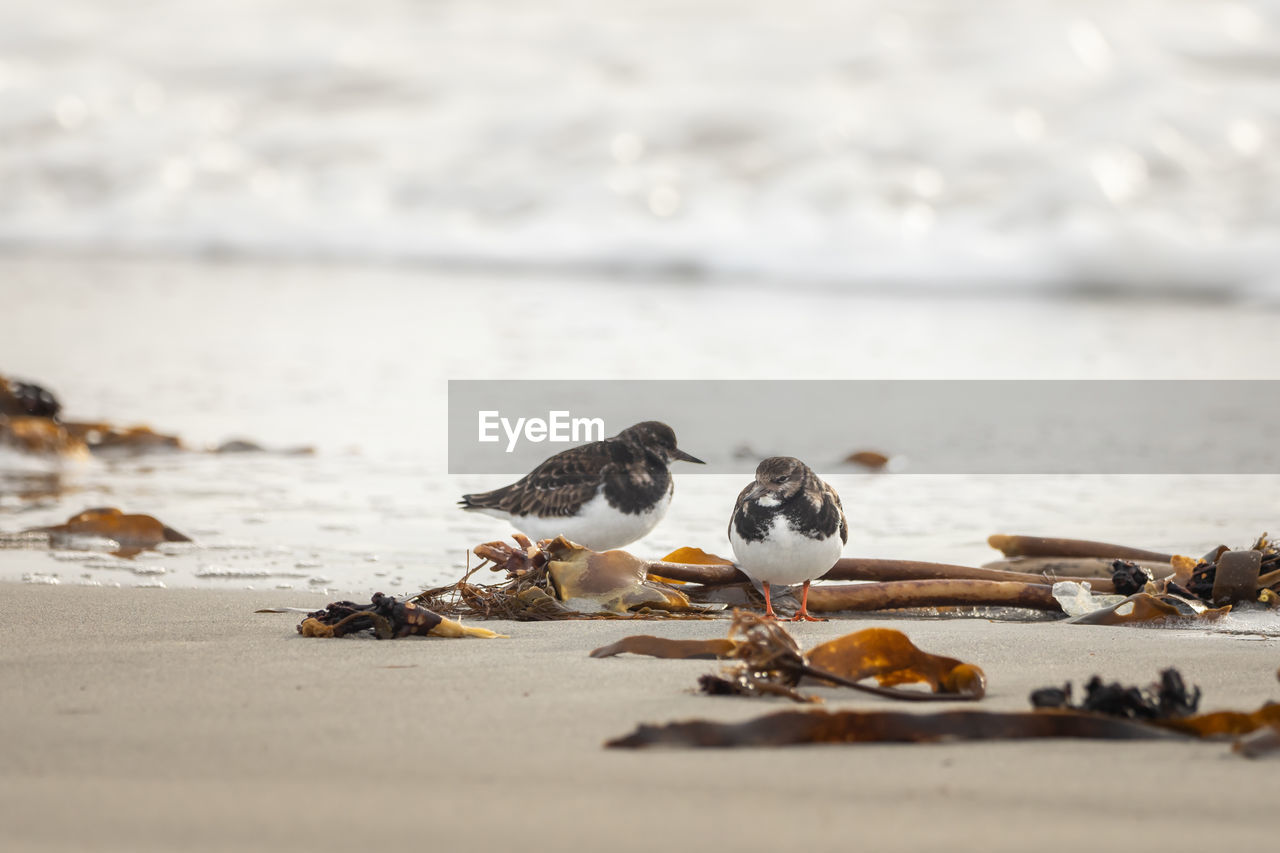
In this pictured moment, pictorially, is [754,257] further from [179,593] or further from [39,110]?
[179,593]

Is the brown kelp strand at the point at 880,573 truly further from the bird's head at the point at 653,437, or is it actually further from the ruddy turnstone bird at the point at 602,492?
the bird's head at the point at 653,437

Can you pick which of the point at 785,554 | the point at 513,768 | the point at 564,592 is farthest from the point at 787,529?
the point at 513,768

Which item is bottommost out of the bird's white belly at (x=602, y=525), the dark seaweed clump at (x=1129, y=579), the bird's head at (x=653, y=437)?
the dark seaweed clump at (x=1129, y=579)

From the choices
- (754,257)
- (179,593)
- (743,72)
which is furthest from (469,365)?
(743,72)

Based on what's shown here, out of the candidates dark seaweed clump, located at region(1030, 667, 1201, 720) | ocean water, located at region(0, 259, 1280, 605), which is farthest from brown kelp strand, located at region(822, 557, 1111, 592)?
dark seaweed clump, located at region(1030, 667, 1201, 720)

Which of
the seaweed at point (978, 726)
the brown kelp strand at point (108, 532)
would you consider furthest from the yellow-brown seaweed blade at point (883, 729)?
the brown kelp strand at point (108, 532)
